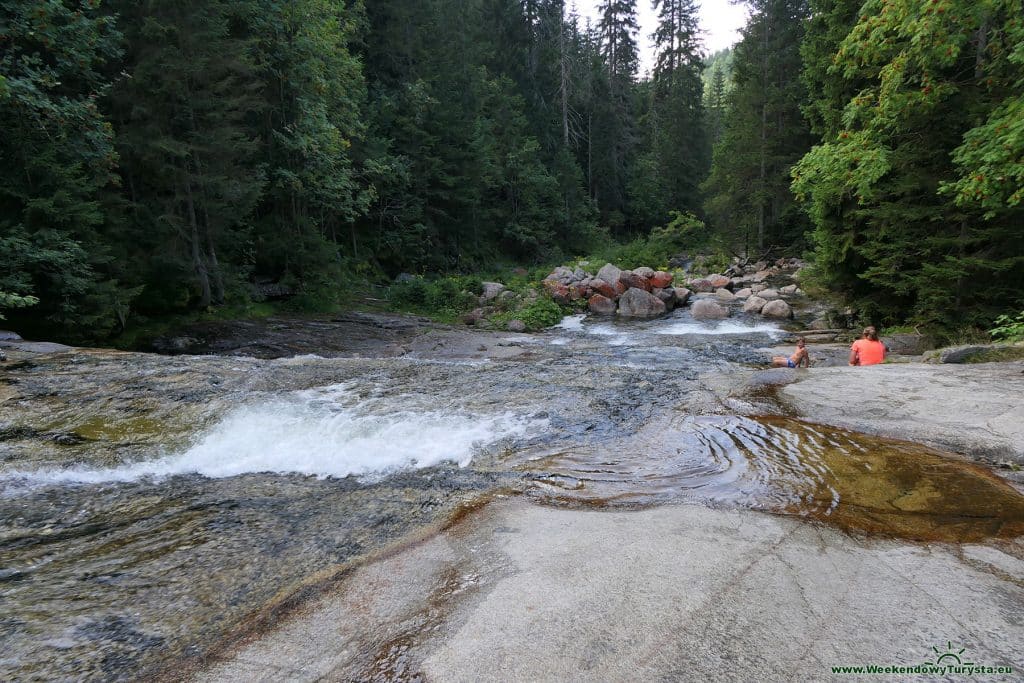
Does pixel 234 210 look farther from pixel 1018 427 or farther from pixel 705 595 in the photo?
pixel 1018 427

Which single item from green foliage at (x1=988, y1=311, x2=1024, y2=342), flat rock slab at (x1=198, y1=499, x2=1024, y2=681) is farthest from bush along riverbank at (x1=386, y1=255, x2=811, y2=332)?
flat rock slab at (x1=198, y1=499, x2=1024, y2=681)

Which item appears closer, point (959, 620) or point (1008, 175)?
point (959, 620)

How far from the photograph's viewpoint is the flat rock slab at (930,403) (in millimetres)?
4551

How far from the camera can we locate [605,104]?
41.1m

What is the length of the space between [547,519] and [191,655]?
82.9 inches

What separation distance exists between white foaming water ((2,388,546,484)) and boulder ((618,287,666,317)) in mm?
13763

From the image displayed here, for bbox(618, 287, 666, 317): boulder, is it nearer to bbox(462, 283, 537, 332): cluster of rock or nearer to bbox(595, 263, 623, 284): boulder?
bbox(595, 263, 623, 284): boulder

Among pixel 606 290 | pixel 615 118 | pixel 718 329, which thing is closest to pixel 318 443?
pixel 718 329

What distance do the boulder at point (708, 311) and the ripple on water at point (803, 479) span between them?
1244 centimetres

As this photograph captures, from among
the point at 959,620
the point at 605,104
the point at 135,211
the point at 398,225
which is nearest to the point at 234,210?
the point at 135,211

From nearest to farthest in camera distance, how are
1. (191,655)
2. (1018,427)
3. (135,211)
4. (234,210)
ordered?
(191,655) → (1018,427) → (135,211) → (234,210)

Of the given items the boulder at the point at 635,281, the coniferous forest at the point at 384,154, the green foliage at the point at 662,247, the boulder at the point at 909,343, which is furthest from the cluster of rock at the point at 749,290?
the boulder at the point at 909,343

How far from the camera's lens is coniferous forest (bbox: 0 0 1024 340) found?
8.91 meters

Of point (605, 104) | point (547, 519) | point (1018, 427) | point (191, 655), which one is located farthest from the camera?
point (605, 104)
